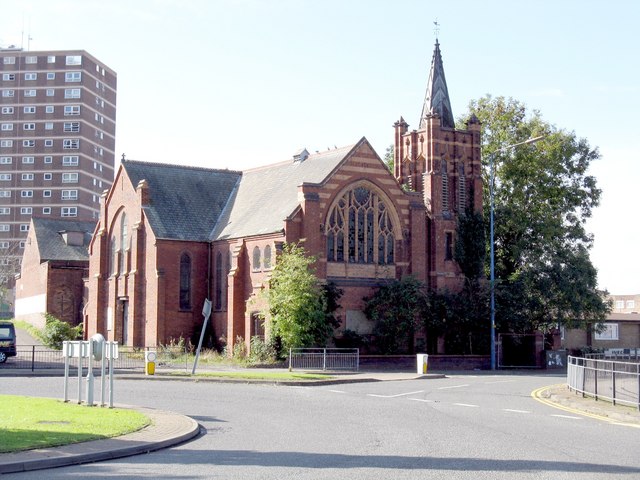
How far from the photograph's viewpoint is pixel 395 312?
47.3 m

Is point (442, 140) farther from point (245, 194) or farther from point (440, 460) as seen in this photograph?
point (440, 460)

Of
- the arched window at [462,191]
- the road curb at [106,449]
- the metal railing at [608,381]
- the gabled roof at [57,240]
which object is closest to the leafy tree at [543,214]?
the arched window at [462,191]

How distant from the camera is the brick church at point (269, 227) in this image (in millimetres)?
48094

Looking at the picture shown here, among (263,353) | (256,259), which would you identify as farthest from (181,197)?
(263,353)

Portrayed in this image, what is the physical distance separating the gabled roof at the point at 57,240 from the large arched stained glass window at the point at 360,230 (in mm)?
27329

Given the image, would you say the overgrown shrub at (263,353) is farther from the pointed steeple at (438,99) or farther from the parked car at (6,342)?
the pointed steeple at (438,99)

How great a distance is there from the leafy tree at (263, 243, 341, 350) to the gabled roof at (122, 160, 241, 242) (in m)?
10.5

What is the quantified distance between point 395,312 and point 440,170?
11.0 m

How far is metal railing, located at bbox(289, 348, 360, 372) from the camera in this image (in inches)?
1610

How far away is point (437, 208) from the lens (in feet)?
173

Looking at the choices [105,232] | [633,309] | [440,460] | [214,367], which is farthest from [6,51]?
[440,460]

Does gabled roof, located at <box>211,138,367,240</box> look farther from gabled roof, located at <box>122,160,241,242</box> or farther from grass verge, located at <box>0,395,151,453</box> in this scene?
grass verge, located at <box>0,395,151,453</box>

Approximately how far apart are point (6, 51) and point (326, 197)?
8152 centimetres

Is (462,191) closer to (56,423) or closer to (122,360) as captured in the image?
(122,360)
